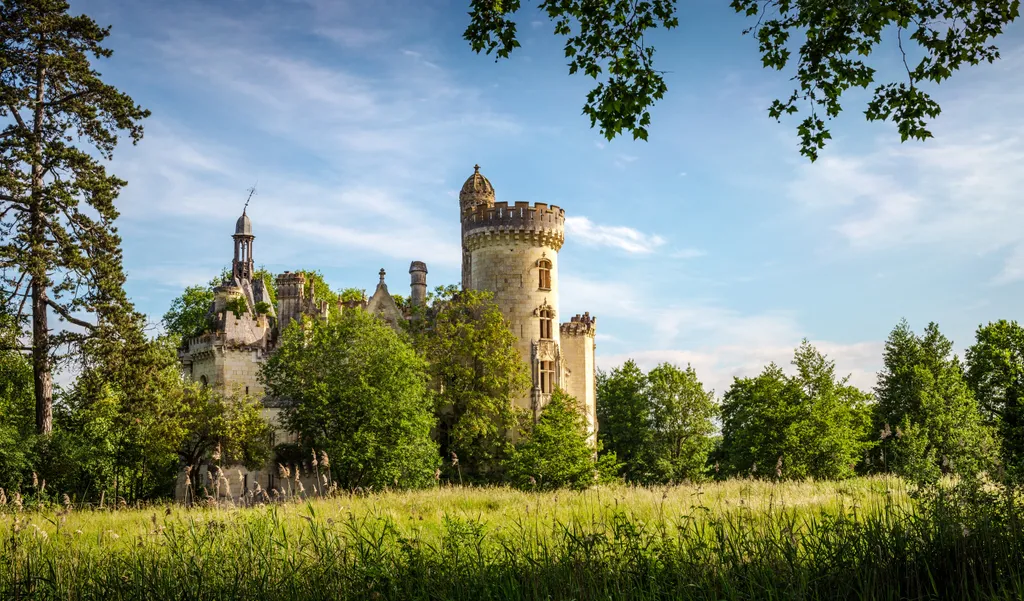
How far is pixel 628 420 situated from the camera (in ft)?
184

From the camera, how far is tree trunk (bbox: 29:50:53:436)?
25.2m

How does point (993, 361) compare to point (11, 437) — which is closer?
point (11, 437)

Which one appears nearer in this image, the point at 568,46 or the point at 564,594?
the point at 564,594

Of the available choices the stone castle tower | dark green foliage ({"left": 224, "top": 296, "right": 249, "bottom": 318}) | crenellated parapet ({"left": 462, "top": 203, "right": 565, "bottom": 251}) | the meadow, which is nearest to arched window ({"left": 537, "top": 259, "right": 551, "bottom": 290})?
the stone castle tower

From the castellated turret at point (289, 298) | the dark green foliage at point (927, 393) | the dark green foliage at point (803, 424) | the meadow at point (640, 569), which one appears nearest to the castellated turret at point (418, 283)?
the castellated turret at point (289, 298)

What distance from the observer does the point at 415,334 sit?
45.4 m

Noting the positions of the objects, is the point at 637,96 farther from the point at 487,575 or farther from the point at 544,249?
the point at 544,249

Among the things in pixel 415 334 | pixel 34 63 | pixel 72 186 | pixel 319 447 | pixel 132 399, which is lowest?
pixel 319 447

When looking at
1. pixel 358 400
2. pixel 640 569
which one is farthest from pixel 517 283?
pixel 640 569

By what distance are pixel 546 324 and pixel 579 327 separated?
4706 millimetres

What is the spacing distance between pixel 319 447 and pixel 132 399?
11.0 m

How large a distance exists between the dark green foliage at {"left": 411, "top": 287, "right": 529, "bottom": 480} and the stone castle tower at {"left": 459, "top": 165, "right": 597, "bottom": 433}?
35.1 inches

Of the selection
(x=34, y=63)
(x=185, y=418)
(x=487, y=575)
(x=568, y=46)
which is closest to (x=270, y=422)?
(x=185, y=418)

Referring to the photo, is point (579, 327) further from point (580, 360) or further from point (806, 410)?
point (806, 410)
